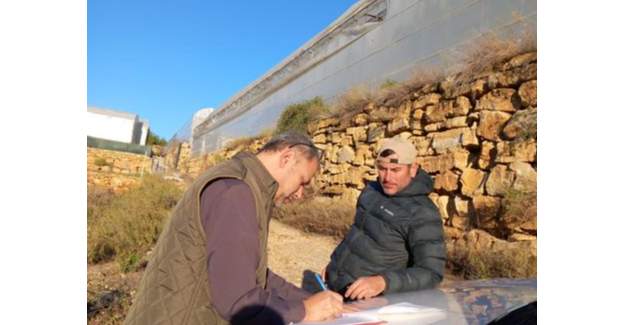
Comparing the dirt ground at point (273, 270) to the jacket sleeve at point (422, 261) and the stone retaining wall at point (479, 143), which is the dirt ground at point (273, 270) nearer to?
the stone retaining wall at point (479, 143)

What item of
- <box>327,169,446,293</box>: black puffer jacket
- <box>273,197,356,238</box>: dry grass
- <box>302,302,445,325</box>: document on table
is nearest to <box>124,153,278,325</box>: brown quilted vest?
<box>302,302,445,325</box>: document on table

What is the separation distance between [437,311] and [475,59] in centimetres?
552

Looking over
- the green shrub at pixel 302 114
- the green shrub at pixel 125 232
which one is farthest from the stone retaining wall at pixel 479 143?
the green shrub at pixel 125 232

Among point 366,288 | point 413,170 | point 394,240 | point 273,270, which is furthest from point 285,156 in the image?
point 273,270

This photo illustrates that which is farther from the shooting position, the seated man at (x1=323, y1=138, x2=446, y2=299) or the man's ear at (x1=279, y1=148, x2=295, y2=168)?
the seated man at (x1=323, y1=138, x2=446, y2=299)

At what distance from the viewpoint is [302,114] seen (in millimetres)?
11836

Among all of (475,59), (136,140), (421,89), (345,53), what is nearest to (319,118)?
(345,53)

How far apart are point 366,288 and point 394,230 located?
75cm

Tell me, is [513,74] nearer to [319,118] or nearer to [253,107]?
[319,118]

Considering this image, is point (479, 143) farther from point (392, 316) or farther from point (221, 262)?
point (221, 262)

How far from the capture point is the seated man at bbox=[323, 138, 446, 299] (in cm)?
248

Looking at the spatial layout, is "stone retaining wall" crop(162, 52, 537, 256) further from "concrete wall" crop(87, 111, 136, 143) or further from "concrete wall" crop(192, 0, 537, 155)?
"concrete wall" crop(87, 111, 136, 143)

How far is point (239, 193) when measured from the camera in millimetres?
1244

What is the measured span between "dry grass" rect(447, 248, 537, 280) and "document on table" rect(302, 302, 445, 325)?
275cm
